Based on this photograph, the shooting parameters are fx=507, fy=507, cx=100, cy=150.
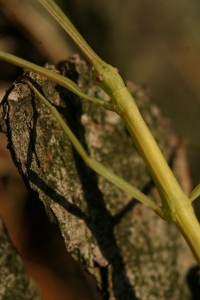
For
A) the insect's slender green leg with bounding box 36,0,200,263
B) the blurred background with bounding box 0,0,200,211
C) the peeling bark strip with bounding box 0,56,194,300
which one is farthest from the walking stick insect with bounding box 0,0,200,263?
the blurred background with bounding box 0,0,200,211

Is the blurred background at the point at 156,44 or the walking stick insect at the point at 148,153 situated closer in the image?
the walking stick insect at the point at 148,153

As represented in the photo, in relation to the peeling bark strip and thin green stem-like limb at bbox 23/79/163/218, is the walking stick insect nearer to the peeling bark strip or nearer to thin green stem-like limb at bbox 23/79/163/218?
thin green stem-like limb at bbox 23/79/163/218

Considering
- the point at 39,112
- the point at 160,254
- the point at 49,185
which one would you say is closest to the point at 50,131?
the point at 39,112

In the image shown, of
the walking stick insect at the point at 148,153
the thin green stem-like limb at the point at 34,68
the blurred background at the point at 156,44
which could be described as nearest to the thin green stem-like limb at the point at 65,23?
the walking stick insect at the point at 148,153

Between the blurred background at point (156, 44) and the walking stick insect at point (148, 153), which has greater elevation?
the blurred background at point (156, 44)

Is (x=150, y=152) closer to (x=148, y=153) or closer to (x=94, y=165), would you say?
(x=148, y=153)

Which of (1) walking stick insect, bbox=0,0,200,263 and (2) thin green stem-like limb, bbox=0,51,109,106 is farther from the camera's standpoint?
(1) walking stick insect, bbox=0,0,200,263

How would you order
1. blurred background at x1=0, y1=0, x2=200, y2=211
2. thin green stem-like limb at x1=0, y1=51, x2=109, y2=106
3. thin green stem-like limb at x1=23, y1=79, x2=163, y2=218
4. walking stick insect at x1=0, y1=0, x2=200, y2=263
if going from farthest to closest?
blurred background at x1=0, y1=0, x2=200, y2=211, walking stick insect at x1=0, y1=0, x2=200, y2=263, thin green stem-like limb at x1=23, y1=79, x2=163, y2=218, thin green stem-like limb at x1=0, y1=51, x2=109, y2=106

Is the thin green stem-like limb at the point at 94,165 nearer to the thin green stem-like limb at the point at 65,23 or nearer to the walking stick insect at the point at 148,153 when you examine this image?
the walking stick insect at the point at 148,153
